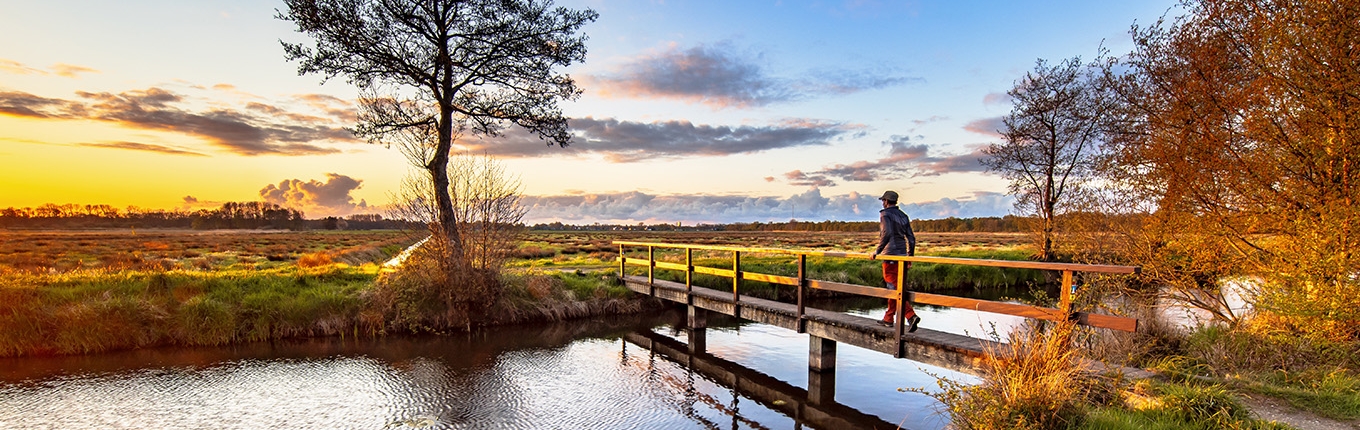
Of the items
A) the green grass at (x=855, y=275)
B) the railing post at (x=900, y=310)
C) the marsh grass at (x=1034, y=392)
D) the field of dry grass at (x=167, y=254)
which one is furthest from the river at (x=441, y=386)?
the green grass at (x=855, y=275)

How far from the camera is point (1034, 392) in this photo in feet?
18.0

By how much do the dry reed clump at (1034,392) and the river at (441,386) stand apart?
0.58 m

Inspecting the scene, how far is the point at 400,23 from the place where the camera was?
605 inches

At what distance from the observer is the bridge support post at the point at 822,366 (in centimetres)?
970

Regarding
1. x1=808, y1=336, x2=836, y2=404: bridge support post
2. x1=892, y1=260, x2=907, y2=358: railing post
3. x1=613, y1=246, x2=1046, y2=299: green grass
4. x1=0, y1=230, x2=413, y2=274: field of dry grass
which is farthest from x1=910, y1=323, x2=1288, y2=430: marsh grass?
x1=0, y1=230, x2=413, y2=274: field of dry grass

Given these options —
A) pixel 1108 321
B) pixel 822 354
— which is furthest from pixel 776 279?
pixel 1108 321

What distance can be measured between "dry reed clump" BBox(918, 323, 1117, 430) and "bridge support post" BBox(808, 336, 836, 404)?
11.0ft

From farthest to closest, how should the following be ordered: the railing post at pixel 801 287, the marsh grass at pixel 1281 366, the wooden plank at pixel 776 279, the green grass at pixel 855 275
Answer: the green grass at pixel 855 275 < the wooden plank at pixel 776 279 < the railing post at pixel 801 287 < the marsh grass at pixel 1281 366

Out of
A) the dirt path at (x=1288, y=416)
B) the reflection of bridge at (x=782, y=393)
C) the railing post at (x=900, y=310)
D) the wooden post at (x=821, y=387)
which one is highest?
the railing post at (x=900, y=310)

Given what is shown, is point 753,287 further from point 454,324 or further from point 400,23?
point 400,23

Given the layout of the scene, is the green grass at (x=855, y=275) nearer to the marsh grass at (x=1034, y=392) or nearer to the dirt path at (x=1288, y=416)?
the marsh grass at (x=1034, y=392)

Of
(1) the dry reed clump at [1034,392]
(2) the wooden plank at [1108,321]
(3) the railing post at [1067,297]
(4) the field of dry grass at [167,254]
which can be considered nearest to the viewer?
(1) the dry reed clump at [1034,392]

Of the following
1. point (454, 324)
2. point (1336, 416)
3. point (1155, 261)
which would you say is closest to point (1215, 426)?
point (1336, 416)

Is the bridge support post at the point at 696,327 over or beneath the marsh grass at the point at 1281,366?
beneath
